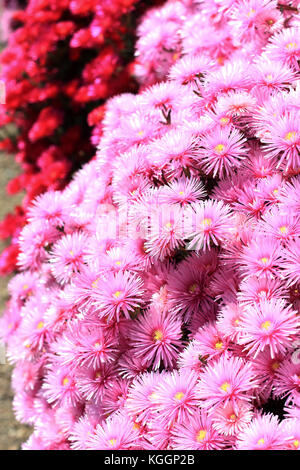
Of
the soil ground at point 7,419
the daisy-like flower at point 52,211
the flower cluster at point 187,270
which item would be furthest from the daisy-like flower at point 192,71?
the soil ground at point 7,419

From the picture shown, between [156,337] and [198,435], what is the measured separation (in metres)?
0.28

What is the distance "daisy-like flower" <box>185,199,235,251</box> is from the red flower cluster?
1359 millimetres

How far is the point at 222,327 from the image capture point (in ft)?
4.52

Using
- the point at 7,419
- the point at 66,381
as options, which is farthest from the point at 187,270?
the point at 7,419

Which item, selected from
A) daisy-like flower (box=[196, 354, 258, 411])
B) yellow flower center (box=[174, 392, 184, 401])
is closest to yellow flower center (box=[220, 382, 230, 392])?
daisy-like flower (box=[196, 354, 258, 411])

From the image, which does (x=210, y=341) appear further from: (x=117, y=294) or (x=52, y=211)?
(x=52, y=211)

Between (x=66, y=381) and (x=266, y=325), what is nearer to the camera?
(x=266, y=325)

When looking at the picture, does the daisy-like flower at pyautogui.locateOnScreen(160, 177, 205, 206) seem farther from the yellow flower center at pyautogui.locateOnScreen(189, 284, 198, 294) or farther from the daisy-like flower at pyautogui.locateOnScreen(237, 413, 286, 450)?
the daisy-like flower at pyautogui.locateOnScreen(237, 413, 286, 450)

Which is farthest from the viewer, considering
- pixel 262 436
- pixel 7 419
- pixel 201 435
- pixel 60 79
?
pixel 60 79

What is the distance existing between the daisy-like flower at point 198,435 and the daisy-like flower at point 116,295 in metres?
0.30

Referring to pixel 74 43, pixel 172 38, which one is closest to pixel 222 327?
pixel 172 38

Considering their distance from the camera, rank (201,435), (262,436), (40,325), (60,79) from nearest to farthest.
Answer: (262,436) < (201,435) < (40,325) < (60,79)

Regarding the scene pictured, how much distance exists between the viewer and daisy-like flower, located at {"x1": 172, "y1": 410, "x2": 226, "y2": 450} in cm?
128

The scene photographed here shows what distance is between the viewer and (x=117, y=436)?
140 centimetres
